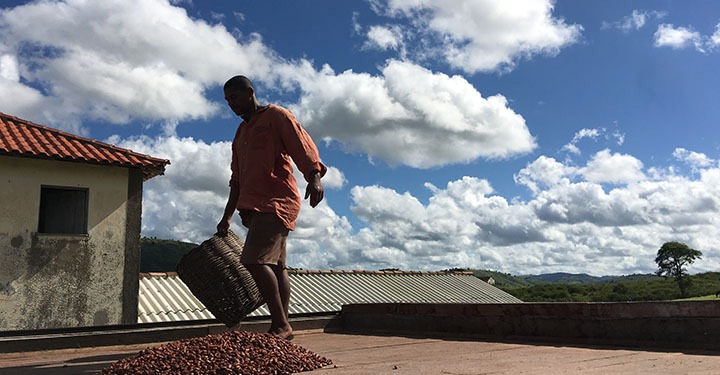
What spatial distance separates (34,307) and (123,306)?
5.83 feet

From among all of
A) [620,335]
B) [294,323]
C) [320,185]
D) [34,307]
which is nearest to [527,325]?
[620,335]

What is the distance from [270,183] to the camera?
146 inches

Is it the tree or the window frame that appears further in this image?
the tree

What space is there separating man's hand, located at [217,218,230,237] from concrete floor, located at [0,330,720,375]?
1095 millimetres

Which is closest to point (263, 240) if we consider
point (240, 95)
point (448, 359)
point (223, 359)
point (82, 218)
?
point (240, 95)

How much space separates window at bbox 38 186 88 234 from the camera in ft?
40.5

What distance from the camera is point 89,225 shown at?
484 inches

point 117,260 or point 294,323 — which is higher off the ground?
point 117,260

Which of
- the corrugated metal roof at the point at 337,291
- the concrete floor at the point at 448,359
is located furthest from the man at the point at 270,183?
the corrugated metal roof at the point at 337,291

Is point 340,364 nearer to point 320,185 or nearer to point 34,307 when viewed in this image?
point 320,185

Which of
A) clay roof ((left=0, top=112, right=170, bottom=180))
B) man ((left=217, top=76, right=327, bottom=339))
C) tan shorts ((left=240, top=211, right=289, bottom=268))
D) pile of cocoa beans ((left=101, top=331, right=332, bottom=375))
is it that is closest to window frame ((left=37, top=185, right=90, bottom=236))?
clay roof ((left=0, top=112, right=170, bottom=180))

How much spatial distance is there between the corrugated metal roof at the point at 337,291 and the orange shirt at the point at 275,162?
22.2ft

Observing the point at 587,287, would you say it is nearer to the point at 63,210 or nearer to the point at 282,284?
the point at 63,210

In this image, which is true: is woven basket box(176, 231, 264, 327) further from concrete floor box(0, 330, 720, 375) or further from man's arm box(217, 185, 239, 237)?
concrete floor box(0, 330, 720, 375)
